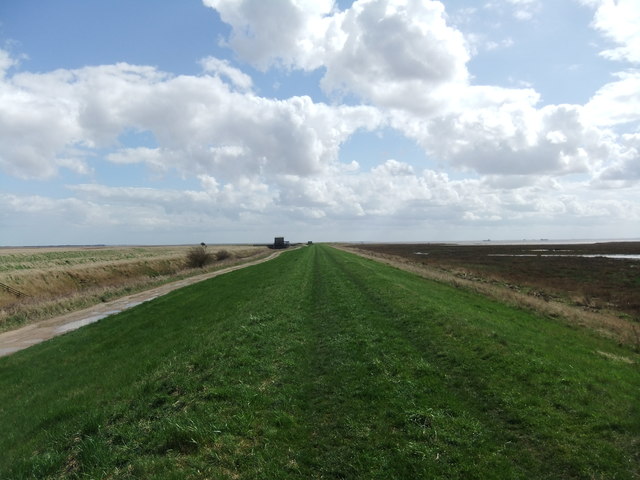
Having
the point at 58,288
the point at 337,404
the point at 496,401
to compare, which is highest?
the point at 496,401

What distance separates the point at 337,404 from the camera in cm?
818

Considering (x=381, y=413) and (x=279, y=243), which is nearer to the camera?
(x=381, y=413)

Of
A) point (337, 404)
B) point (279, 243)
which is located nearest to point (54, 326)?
point (337, 404)

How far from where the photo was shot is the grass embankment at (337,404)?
612 centimetres

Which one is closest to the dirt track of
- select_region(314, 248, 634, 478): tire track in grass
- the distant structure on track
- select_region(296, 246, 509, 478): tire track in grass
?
select_region(296, 246, 509, 478): tire track in grass

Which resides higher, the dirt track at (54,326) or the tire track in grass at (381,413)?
the tire track in grass at (381,413)

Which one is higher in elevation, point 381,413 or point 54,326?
point 381,413

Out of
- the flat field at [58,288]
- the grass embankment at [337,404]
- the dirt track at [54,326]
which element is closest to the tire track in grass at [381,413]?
the grass embankment at [337,404]

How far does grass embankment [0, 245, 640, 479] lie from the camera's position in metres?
6.12

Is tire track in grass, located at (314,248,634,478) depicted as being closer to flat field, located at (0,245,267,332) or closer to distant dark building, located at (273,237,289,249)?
flat field, located at (0,245,267,332)

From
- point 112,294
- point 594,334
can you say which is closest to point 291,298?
point 594,334

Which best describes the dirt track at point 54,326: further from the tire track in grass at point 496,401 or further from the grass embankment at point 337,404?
the tire track in grass at point 496,401

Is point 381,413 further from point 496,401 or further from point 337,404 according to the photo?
point 496,401

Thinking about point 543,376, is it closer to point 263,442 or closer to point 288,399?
point 288,399
